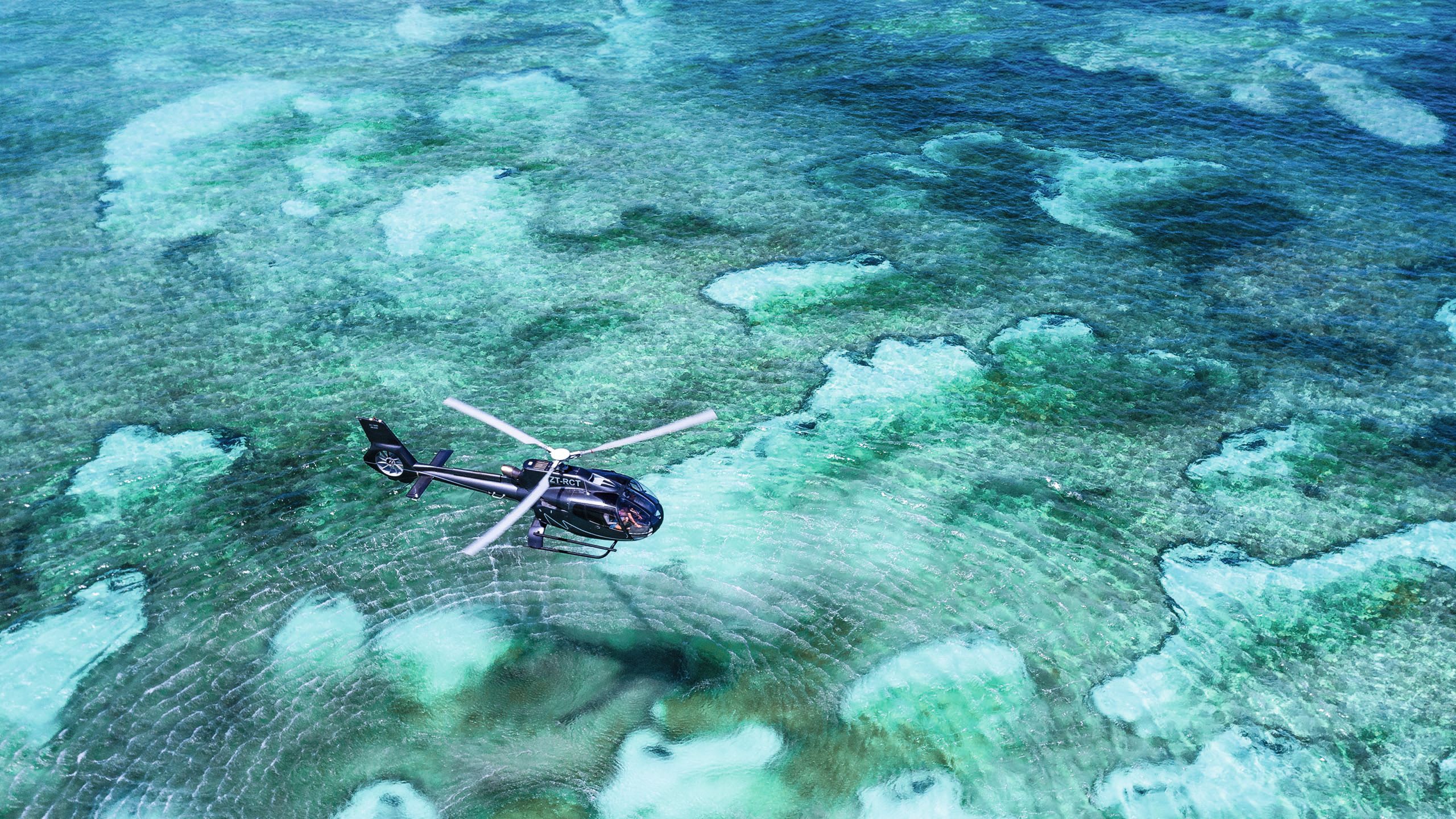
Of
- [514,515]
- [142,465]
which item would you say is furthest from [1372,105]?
[142,465]

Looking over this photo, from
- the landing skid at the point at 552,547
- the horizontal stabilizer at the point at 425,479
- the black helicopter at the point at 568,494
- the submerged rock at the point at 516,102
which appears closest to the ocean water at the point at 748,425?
the submerged rock at the point at 516,102

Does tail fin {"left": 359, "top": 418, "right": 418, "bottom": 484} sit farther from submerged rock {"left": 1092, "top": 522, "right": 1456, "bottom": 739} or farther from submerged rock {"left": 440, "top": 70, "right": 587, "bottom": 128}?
submerged rock {"left": 440, "top": 70, "right": 587, "bottom": 128}

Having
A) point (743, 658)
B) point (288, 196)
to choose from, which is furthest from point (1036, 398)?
point (288, 196)

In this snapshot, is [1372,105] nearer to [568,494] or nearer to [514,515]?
[568,494]

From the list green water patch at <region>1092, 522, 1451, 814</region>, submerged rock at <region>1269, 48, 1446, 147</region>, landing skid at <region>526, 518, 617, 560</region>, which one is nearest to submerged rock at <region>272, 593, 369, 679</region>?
landing skid at <region>526, 518, 617, 560</region>

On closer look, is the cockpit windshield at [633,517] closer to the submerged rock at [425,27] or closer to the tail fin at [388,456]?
the tail fin at [388,456]

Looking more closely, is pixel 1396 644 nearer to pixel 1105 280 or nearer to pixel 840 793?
pixel 840 793
